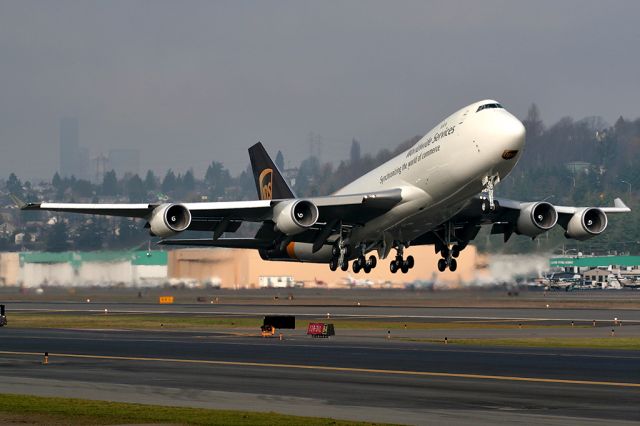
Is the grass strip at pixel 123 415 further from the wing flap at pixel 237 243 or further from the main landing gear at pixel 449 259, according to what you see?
the wing flap at pixel 237 243

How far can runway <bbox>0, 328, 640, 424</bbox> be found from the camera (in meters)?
30.2

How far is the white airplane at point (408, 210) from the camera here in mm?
53938

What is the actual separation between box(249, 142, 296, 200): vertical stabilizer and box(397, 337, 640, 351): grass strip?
22.4 m

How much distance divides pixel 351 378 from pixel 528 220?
3022 centimetres

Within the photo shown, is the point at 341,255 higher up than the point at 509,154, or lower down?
lower down

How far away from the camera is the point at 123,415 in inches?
1159

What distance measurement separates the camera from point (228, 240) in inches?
2874

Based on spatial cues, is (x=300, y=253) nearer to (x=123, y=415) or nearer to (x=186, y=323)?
(x=186, y=323)

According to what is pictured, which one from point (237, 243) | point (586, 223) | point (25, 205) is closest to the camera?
point (25, 205)

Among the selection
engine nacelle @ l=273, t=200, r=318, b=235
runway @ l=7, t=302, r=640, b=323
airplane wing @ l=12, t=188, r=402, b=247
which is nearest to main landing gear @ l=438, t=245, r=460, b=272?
airplane wing @ l=12, t=188, r=402, b=247

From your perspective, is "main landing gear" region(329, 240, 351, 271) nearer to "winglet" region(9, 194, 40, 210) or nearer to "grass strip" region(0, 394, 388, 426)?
"winglet" region(9, 194, 40, 210)

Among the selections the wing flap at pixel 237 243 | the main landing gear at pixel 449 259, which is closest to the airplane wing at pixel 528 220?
the main landing gear at pixel 449 259

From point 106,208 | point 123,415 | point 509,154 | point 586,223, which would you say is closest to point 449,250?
point 586,223

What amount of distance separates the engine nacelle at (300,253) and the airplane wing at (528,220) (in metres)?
6.31
